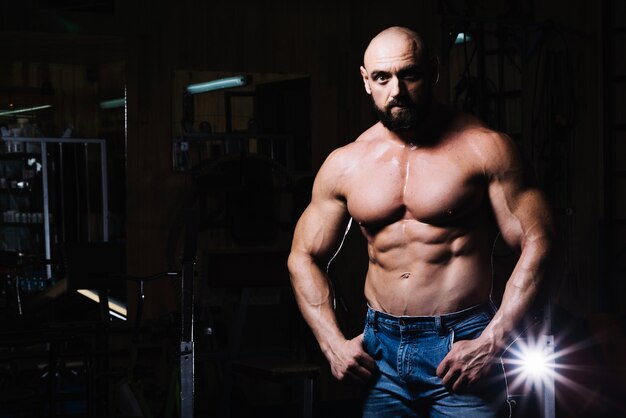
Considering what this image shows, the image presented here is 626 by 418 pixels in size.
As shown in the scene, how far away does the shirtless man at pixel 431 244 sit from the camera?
2.49 m

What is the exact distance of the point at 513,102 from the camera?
21.7ft

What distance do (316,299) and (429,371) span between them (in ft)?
1.30

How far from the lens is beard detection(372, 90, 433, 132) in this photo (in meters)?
2.52

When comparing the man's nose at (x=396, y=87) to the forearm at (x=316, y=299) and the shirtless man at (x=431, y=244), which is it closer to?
the shirtless man at (x=431, y=244)

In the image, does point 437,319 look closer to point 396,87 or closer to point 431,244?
point 431,244

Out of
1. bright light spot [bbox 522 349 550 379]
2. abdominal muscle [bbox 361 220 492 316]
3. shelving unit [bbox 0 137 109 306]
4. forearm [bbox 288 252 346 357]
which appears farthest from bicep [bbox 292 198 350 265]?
shelving unit [bbox 0 137 109 306]

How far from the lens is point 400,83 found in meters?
2.50

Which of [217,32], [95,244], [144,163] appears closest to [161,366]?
[95,244]

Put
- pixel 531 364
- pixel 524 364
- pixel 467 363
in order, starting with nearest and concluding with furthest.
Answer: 1. pixel 467 363
2. pixel 531 364
3. pixel 524 364

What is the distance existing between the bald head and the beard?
106 mm

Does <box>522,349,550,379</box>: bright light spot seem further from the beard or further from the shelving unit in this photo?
the shelving unit

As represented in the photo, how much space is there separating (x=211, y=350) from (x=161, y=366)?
1.66 ft

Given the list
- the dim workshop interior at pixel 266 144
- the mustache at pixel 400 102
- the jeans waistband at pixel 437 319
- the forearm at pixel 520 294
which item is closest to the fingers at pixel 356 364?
the jeans waistband at pixel 437 319

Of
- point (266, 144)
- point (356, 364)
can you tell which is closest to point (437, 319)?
point (356, 364)
